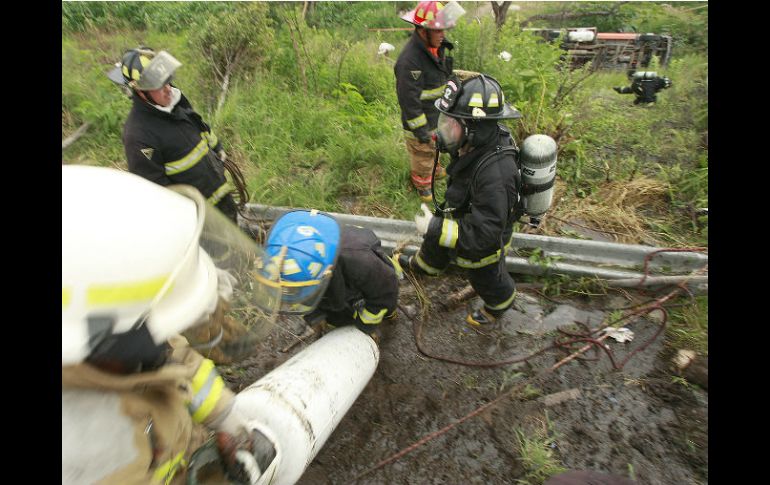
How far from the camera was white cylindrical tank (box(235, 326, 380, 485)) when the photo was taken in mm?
1965

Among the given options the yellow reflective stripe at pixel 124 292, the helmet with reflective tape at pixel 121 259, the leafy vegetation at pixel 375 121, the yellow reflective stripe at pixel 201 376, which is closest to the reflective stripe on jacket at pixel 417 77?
the leafy vegetation at pixel 375 121

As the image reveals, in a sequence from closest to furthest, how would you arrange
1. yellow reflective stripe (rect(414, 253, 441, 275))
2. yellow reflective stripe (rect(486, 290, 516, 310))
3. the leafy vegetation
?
yellow reflective stripe (rect(486, 290, 516, 310))
yellow reflective stripe (rect(414, 253, 441, 275))
the leafy vegetation

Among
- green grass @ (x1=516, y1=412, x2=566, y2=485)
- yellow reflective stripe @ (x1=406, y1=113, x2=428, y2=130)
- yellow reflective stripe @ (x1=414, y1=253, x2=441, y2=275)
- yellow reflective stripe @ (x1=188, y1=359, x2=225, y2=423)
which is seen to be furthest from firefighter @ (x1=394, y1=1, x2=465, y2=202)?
yellow reflective stripe @ (x1=188, y1=359, x2=225, y2=423)

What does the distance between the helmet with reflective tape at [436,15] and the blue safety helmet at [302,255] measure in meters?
2.69

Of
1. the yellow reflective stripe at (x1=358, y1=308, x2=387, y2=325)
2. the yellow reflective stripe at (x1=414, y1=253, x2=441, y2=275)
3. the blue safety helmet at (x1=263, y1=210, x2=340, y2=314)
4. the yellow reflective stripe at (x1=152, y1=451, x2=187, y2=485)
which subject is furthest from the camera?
the yellow reflective stripe at (x1=414, y1=253, x2=441, y2=275)

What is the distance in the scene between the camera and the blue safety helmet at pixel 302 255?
2.08 metres

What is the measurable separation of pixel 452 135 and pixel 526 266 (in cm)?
Answer: 153

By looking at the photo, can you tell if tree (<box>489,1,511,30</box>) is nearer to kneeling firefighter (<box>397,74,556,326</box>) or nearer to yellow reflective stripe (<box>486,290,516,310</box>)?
kneeling firefighter (<box>397,74,556,326</box>)

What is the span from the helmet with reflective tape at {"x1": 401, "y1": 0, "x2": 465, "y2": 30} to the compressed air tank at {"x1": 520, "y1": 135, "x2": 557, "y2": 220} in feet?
6.05

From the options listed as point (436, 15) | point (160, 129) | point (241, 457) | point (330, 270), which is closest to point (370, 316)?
point (330, 270)

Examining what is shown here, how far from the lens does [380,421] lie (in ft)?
9.07

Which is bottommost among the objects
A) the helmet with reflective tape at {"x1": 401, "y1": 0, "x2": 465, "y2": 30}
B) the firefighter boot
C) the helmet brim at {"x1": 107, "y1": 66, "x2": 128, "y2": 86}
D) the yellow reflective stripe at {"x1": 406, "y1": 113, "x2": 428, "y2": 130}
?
the firefighter boot

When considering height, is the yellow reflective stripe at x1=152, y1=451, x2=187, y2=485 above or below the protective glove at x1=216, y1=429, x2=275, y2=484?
above
